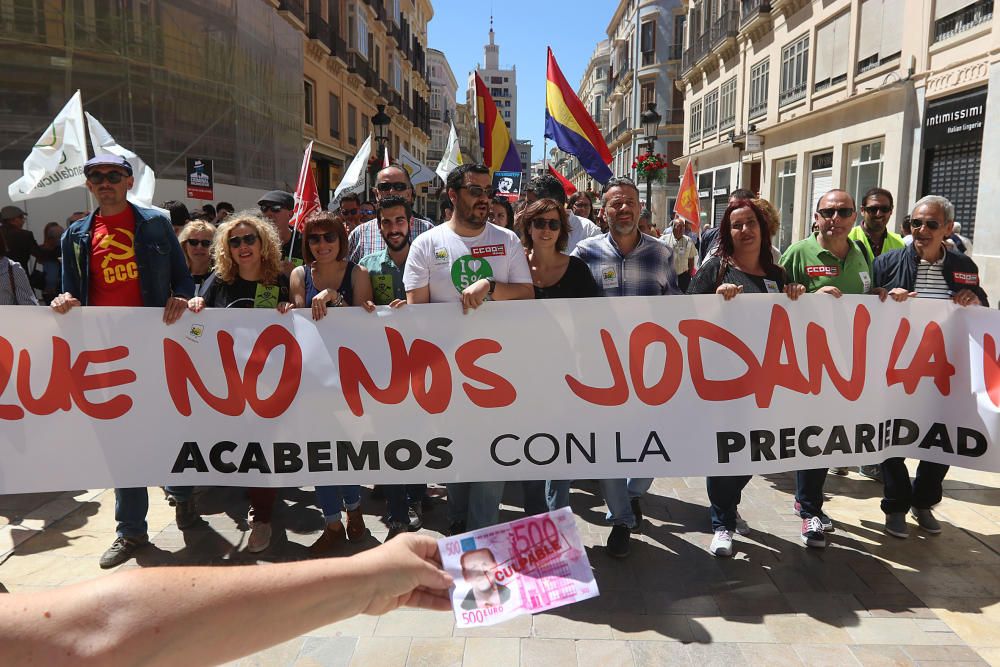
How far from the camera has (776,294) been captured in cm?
369

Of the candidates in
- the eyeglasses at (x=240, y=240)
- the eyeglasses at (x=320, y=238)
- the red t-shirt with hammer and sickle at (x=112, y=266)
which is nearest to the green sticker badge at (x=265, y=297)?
the eyeglasses at (x=240, y=240)

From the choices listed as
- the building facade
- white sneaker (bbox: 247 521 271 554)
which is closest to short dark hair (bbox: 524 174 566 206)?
white sneaker (bbox: 247 521 271 554)

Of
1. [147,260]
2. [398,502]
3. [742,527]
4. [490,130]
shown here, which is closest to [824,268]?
[742,527]

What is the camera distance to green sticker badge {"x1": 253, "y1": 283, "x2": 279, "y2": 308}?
3947mm

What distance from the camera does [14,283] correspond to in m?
4.48

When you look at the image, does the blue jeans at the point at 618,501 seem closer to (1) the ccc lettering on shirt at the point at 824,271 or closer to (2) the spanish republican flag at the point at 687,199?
(1) the ccc lettering on shirt at the point at 824,271

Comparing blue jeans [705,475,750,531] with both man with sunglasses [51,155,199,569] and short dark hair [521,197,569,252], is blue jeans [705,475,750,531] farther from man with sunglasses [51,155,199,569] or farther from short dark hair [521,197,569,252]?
man with sunglasses [51,155,199,569]

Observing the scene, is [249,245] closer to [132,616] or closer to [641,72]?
[132,616]

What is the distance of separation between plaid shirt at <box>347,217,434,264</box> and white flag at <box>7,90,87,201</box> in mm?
3016

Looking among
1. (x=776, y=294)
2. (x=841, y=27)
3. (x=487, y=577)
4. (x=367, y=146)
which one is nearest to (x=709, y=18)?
(x=841, y=27)

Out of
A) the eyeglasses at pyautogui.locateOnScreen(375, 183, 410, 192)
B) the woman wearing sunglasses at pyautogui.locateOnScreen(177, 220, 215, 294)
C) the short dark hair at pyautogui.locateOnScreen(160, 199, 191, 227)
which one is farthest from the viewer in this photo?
the short dark hair at pyautogui.locateOnScreen(160, 199, 191, 227)

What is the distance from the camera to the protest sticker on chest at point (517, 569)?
52.1 inches

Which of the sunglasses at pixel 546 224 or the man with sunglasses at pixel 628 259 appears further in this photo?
the man with sunglasses at pixel 628 259

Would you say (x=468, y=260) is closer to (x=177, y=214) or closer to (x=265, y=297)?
(x=265, y=297)
